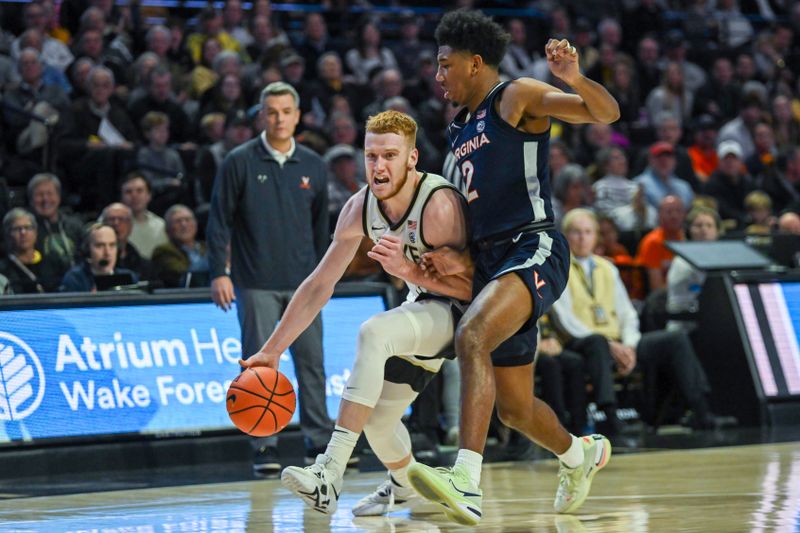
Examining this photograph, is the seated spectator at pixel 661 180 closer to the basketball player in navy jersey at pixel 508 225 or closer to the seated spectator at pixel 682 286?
the seated spectator at pixel 682 286

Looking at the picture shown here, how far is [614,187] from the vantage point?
1403 cm

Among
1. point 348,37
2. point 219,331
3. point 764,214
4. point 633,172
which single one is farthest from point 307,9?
point 219,331

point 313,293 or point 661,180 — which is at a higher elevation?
point 661,180

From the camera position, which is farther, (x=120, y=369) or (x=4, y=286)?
(x=4, y=286)

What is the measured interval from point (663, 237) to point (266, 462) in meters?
5.44

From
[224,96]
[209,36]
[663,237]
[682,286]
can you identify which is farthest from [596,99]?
[209,36]

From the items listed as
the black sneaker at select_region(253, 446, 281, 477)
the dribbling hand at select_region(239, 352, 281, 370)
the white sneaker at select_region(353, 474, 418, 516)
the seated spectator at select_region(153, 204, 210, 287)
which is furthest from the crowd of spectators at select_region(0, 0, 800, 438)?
the white sneaker at select_region(353, 474, 418, 516)

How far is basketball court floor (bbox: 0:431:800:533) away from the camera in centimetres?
576

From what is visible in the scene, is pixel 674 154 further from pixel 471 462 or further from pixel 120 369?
pixel 471 462

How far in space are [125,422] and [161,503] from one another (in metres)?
2.12

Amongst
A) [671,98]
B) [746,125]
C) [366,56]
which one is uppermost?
[366,56]

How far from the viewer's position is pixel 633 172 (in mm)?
15656

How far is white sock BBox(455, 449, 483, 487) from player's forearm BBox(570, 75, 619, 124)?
1.53 metres

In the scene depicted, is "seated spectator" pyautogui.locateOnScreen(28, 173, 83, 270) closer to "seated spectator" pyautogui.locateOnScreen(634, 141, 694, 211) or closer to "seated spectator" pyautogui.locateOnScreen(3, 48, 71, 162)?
"seated spectator" pyautogui.locateOnScreen(3, 48, 71, 162)
